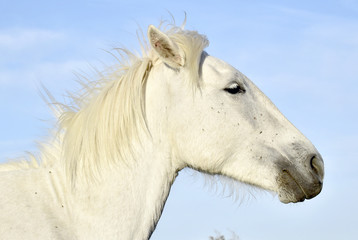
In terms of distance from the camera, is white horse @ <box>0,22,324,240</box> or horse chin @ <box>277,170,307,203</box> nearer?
white horse @ <box>0,22,324,240</box>

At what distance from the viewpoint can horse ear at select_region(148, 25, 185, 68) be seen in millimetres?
5191

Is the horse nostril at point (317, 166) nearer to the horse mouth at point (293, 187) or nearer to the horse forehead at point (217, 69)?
the horse mouth at point (293, 187)

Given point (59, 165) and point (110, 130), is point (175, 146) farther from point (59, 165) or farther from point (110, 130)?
point (59, 165)

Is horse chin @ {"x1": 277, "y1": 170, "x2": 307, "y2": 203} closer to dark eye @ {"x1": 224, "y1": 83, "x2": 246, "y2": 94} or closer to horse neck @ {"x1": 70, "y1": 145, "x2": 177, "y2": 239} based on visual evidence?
dark eye @ {"x1": 224, "y1": 83, "x2": 246, "y2": 94}

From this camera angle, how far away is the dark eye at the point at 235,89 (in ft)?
17.7

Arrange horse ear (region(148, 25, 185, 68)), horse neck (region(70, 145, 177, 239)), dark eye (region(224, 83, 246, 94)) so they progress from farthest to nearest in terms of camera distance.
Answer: dark eye (region(224, 83, 246, 94)), horse ear (region(148, 25, 185, 68)), horse neck (region(70, 145, 177, 239))

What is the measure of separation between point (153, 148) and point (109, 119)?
48 cm

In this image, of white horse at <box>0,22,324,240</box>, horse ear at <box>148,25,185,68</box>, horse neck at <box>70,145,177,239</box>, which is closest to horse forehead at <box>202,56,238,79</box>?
white horse at <box>0,22,324,240</box>

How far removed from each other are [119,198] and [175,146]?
70 cm

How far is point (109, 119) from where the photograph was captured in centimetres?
523

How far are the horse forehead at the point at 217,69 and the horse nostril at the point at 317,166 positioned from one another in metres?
A: 1.07

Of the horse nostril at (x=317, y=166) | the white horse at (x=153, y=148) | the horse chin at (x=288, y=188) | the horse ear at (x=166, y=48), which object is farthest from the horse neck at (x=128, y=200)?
the horse nostril at (x=317, y=166)

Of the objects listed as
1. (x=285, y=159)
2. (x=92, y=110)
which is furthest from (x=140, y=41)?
(x=285, y=159)

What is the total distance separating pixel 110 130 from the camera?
5.19 m
